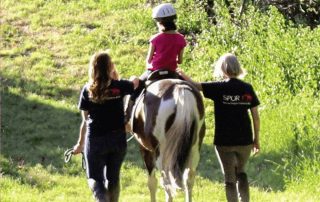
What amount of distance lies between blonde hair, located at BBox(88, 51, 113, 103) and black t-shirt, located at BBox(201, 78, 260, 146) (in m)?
1.23

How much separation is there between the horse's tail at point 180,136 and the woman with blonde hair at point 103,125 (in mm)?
691

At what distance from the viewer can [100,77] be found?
639 cm

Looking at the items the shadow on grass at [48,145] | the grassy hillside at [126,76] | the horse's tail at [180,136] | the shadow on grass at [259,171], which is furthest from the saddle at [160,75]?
the shadow on grass at [48,145]

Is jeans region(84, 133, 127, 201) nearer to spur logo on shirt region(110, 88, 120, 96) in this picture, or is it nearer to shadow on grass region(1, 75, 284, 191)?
spur logo on shirt region(110, 88, 120, 96)

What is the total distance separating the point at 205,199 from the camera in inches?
355

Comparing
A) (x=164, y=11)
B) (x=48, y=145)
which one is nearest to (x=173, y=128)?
(x=164, y=11)

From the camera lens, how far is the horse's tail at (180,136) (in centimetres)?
705

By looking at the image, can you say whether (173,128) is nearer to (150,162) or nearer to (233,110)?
(233,110)

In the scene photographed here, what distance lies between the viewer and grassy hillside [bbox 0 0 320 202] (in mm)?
9734

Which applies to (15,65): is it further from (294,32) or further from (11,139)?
(294,32)

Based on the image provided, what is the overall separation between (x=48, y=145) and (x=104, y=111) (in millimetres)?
6245

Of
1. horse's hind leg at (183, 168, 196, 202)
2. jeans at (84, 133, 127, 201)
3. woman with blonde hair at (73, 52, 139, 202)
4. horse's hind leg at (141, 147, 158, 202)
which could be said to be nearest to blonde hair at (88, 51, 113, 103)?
woman with blonde hair at (73, 52, 139, 202)

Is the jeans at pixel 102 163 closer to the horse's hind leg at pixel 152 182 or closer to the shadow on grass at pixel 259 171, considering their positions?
the horse's hind leg at pixel 152 182

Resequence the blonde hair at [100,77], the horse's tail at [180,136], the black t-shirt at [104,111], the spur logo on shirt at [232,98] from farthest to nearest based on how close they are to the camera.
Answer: the horse's tail at [180,136]
the spur logo on shirt at [232,98]
the black t-shirt at [104,111]
the blonde hair at [100,77]
